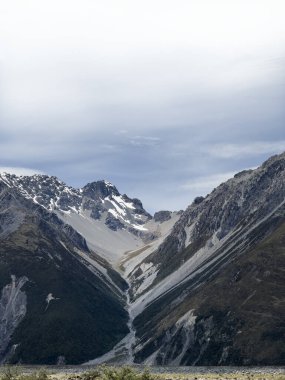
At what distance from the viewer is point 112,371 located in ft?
306

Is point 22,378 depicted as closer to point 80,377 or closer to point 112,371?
point 80,377

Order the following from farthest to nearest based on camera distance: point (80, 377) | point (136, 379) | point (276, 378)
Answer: point (80, 377) → point (276, 378) → point (136, 379)

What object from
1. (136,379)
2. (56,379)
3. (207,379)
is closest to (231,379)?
(207,379)

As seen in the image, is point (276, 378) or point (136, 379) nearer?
point (136, 379)

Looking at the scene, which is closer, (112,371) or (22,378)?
(112,371)

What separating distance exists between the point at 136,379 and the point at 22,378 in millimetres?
25767

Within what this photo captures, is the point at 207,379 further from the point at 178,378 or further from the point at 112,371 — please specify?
the point at 112,371

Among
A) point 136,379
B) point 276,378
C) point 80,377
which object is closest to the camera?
point 136,379

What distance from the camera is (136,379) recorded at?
293ft

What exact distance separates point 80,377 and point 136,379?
25.2m

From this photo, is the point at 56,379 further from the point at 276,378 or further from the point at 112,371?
the point at 276,378

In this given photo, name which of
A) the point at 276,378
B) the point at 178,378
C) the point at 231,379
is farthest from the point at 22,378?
the point at 276,378

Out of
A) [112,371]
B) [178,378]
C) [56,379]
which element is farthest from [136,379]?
[56,379]

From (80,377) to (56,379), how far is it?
17.2 feet
